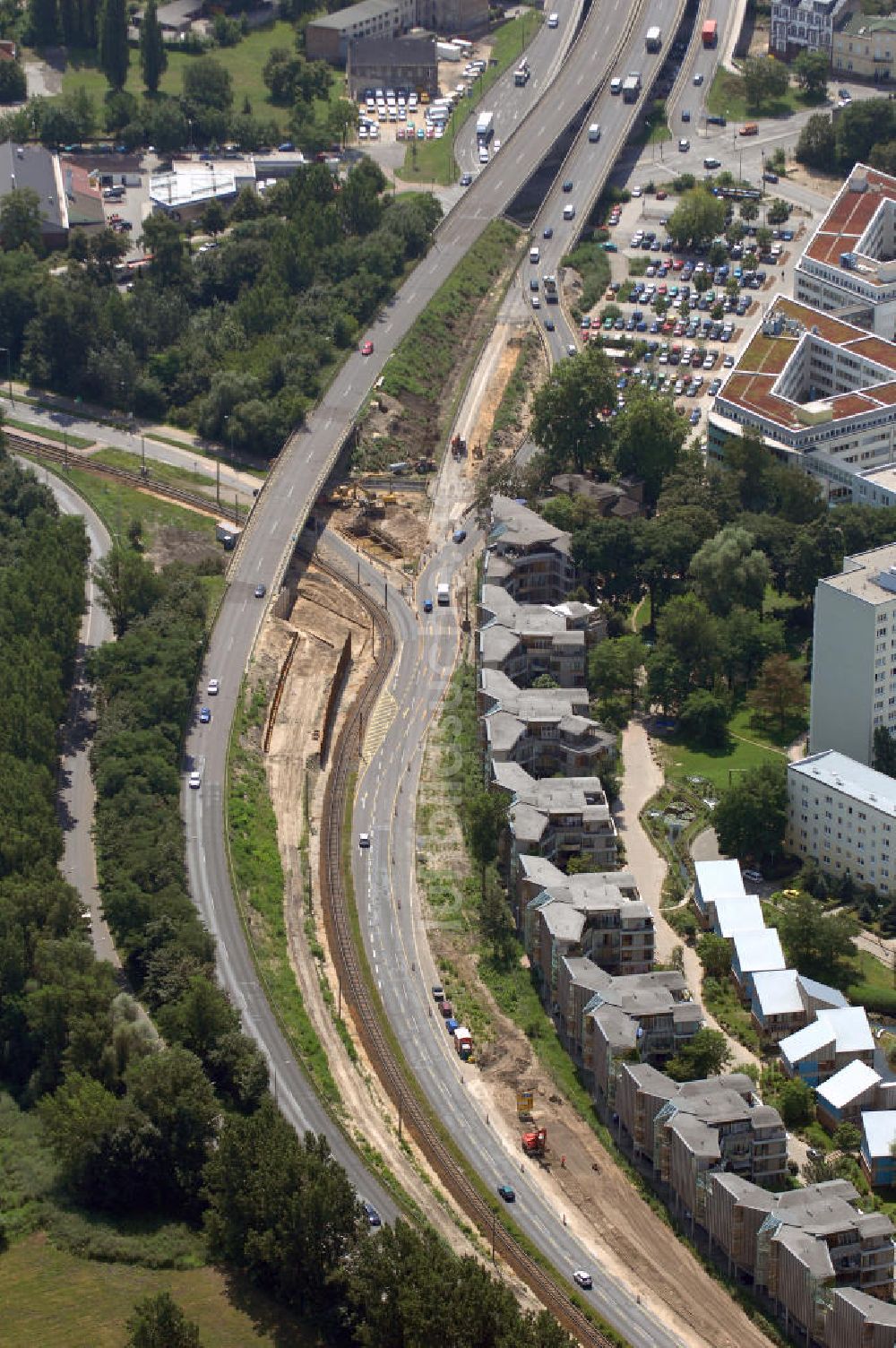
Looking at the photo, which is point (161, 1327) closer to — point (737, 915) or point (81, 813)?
point (737, 915)

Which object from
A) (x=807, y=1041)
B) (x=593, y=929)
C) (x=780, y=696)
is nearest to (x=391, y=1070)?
(x=593, y=929)

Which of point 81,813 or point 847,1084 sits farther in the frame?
point 81,813

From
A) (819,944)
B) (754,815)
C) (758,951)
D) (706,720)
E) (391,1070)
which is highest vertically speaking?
(754,815)

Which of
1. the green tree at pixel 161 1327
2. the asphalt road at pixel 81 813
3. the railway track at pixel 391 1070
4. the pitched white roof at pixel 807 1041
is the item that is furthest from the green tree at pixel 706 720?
the green tree at pixel 161 1327

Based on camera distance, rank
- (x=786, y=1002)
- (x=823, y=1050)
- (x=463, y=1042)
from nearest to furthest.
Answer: (x=823, y=1050) < (x=463, y=1042) < (x=786, y=1002)

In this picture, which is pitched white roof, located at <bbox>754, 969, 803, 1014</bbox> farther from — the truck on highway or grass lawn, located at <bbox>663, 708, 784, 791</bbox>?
grass lawn, located at <bbox>663, 708, 784, 791</bbox>

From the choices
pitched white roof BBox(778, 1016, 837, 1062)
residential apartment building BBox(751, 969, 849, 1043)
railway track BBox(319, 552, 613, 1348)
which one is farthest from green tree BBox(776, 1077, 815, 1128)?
railway track BBox(319, 552, 613, 1348)

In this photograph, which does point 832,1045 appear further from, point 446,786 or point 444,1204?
point 446,786
